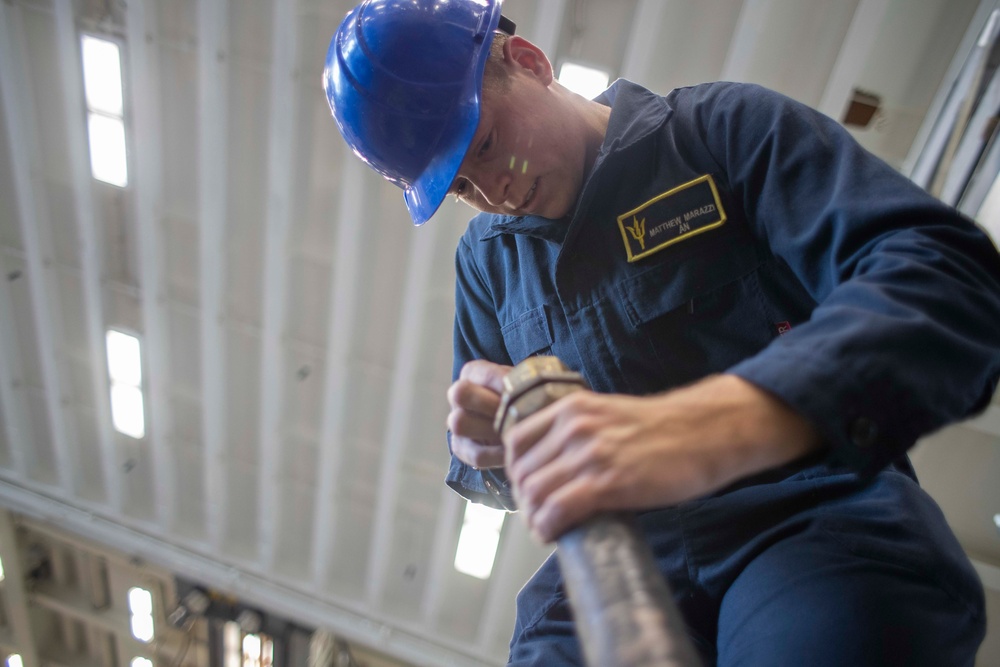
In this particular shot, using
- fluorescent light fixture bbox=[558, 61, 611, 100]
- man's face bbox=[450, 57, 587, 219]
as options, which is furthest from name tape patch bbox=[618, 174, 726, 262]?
fluorescent light fixture bbox=[558, 61, 611, 100]

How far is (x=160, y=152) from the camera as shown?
4.06 metres

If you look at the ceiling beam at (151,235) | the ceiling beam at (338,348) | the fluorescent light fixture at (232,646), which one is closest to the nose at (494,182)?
the ceiling beam at (338,348)

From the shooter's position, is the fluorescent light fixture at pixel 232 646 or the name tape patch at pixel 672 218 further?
the fluorescent light fixture at pixel 232 646

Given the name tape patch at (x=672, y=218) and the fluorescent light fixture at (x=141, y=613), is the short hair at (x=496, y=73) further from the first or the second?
the fluorescent light fixture at (x=141, y=613)

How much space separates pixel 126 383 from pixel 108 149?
1843 millimetres

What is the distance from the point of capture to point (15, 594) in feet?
22.5

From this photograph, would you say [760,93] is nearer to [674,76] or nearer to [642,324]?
[642,324]

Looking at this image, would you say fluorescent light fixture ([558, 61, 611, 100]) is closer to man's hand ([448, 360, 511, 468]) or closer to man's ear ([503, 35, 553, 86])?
man's ear ([503, 35, 553, 86])

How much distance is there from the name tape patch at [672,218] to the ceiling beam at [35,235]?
4.59 meters

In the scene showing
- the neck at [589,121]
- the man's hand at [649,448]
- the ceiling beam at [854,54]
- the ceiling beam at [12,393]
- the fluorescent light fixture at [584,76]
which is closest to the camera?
the man's hand at [649,448]

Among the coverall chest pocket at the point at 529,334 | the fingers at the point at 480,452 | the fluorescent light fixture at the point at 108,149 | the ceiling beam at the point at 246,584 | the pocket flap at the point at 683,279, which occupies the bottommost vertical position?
the ceiling beam at the point at 246,584

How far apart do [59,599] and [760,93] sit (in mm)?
8689

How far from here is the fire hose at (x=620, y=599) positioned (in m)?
0.65

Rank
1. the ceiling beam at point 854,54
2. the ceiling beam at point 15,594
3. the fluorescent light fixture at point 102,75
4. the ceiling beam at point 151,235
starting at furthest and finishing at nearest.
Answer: the ceiling beam at point 15,594 < the fluorescent light fixture at point 102,75 < the ceiling beam at point 151,235 < the ceiling beam at point 854,54
